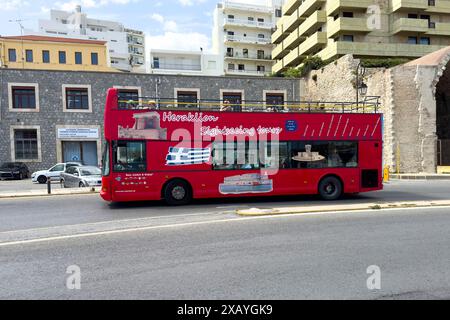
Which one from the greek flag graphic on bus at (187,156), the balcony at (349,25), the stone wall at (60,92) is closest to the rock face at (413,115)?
the stone wall at (60,92)

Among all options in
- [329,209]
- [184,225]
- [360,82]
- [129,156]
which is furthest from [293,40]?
[184,225]

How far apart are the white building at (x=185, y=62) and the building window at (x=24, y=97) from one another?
1588 inches

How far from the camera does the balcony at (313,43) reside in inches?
1946

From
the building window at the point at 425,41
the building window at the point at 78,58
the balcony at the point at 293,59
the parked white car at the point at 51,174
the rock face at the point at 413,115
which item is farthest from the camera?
the balcony at the point at 293,59

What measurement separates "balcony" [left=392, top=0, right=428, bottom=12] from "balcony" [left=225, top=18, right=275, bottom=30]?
31320 mm

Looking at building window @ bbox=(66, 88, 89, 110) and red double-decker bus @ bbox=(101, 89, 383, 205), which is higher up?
building window @ bbox=(66, 88, 89, 110)

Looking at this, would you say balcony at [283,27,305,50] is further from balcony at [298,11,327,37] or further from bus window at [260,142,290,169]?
bus window at [260,142,290,169]

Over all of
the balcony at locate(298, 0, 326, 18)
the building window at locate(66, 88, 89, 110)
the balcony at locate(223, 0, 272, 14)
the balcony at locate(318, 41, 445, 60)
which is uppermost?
the balcony at locate(223, 0, 272, 14)

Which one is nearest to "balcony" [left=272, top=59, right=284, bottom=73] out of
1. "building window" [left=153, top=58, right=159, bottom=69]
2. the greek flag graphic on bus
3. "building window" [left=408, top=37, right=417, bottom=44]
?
"building window" [left=408, top=37, right=417, bottom=44]

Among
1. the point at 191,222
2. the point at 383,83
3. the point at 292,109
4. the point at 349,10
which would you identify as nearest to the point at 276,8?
the point at 349,10

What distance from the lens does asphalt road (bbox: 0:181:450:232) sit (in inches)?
360

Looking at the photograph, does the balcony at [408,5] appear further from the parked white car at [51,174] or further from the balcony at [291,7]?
the parked white car at [51,174]

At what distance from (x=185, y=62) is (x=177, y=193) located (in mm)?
63652

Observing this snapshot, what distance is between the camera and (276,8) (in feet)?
252
